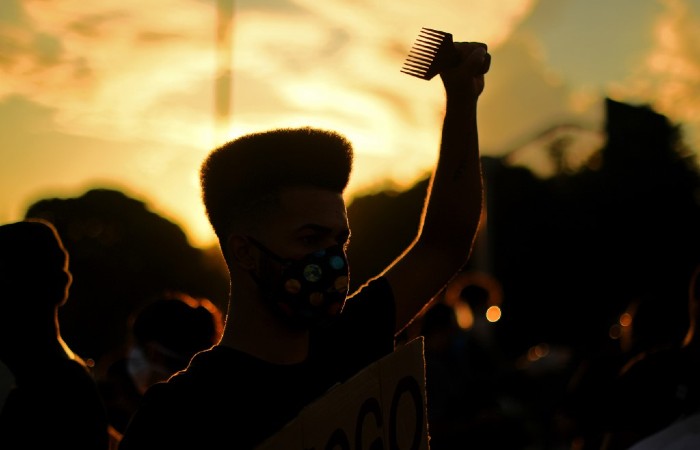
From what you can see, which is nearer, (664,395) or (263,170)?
(263,170)

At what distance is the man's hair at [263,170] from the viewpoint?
3189 mm

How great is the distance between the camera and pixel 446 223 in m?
3.43

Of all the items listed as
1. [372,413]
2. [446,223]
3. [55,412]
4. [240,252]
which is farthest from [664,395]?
[55,412]

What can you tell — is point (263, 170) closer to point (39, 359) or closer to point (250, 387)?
point (250, 387)

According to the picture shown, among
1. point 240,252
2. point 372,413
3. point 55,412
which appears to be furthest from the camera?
point 55,412

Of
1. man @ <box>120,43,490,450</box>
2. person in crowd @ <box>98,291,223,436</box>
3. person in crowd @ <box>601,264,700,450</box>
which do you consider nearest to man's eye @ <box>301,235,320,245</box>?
man @ <box>120,43,490,450</box>

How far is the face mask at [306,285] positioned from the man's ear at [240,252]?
0.15 feet

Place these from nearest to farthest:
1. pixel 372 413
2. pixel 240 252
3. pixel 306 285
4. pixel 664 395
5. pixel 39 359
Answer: pixel 372 413, pixel 306 285, pixel 240 252, pixel 39 359, pixel 664 395

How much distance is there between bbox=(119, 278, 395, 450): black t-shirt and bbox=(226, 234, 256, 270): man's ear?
271mm

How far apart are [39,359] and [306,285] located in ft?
3.09

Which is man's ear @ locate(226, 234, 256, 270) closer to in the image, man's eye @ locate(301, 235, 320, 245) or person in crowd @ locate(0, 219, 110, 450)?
man's eye @ locate(301, 235, 320, 245)

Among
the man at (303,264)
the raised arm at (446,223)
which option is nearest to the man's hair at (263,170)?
the man at (303,264)

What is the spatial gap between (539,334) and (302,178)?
49171mm

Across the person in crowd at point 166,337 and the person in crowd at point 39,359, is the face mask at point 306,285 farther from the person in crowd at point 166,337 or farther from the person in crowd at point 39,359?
the person in crowd at point 166,337
